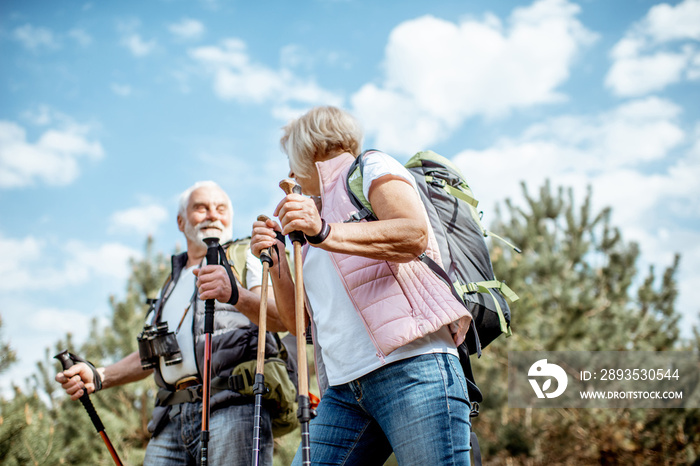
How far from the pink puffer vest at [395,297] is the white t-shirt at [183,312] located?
874 millimetres

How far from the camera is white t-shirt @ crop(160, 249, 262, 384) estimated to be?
254 centimetres

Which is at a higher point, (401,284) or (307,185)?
(307,185)

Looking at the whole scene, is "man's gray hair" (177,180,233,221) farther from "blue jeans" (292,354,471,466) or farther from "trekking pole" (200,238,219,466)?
"blue jeans" (292,354,471,466)

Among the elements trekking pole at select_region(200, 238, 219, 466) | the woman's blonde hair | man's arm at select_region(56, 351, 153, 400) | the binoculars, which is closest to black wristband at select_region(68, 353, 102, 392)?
man's arm at select_region(56, 351, 153, 400)

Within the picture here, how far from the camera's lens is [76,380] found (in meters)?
2.64

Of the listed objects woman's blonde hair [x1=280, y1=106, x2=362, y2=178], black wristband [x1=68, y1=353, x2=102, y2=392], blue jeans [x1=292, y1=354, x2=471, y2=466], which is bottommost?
blue jeans [x1=292, y1=354, x2=471, y2=466]

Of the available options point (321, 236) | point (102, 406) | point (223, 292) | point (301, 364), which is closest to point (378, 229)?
point (321, 236)

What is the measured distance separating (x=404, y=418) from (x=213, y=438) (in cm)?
113

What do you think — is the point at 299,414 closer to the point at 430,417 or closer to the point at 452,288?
the point at 430,417

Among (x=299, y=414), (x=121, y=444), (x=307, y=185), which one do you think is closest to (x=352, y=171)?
(x=307, y=185)

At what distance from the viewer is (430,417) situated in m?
1.50

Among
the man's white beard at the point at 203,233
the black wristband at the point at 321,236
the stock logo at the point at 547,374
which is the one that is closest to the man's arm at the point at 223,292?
the man's white beard at the point at 203,233

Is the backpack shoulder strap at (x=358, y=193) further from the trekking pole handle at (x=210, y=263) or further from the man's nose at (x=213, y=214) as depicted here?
the man's nose at (x=213, y=214)

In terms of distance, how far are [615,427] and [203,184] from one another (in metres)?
7.38
